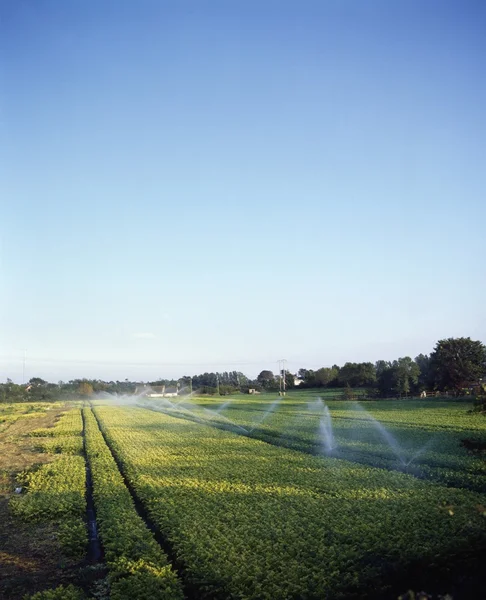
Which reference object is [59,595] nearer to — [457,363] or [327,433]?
[327,433]

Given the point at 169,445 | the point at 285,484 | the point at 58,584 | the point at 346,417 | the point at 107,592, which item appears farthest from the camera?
the point at 346,417

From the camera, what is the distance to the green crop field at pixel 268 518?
33.4 ft

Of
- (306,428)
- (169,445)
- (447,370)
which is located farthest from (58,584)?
(447,370)

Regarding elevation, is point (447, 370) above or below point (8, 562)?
above

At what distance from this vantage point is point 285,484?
18.0m

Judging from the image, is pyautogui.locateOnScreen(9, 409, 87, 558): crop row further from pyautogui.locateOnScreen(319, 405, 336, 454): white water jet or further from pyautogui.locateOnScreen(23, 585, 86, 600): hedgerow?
pyautogui.locateOnScreen(319, 405, 336, 454): white water jet

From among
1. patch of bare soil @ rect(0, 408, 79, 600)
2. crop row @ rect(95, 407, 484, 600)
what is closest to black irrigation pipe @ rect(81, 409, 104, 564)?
patch of bare soil @ rect(0, 408, 79, 600)

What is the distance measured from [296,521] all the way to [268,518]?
86 centimetres

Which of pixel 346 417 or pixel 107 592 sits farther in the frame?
pixel 346 417

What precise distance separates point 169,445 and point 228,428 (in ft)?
39.1

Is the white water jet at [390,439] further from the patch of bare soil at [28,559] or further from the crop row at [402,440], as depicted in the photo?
the patch of bare soil at [28,559]

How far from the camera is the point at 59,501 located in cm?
1698

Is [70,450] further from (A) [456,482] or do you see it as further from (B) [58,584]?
(A) [456,482]

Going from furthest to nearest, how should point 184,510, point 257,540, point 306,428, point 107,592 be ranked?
point 306,428 → point 184,510 → point 257,540 → point 107,592
